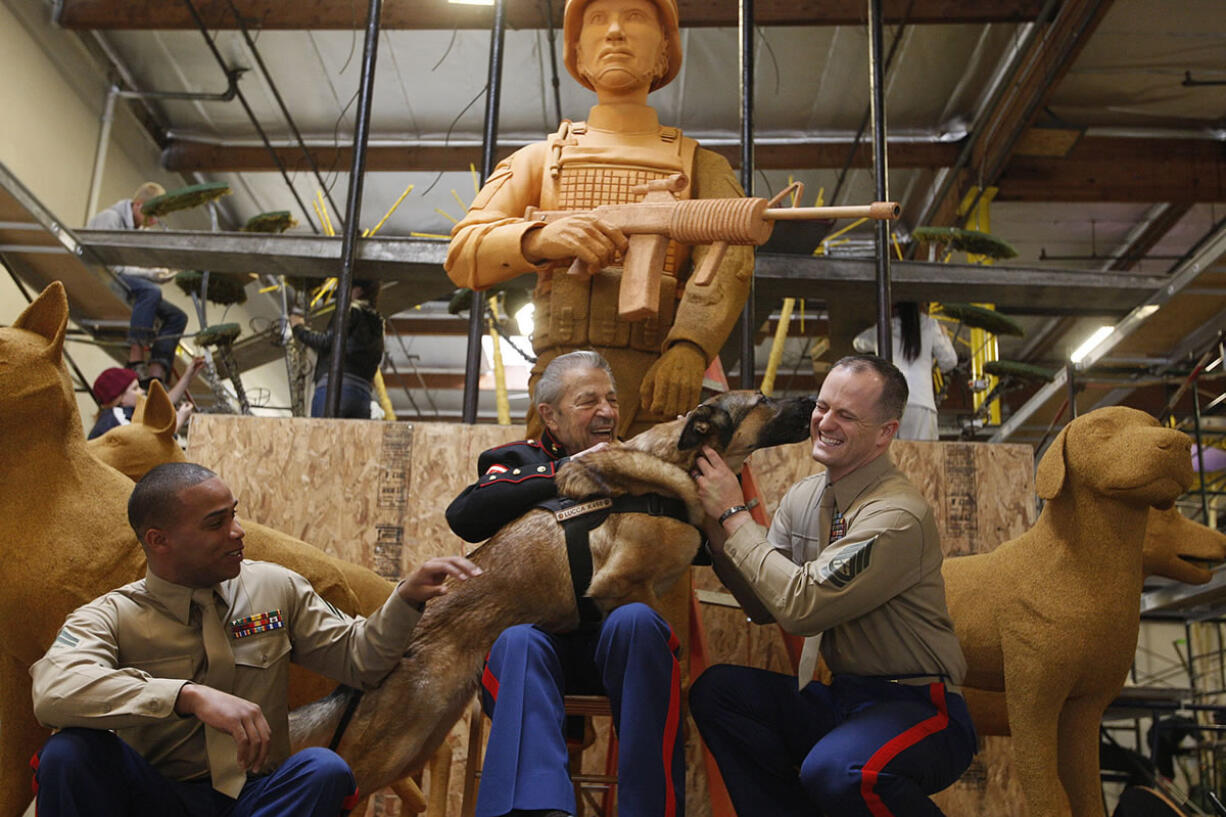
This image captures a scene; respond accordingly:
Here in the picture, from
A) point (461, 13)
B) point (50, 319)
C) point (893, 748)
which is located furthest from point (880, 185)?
point (461, 13)

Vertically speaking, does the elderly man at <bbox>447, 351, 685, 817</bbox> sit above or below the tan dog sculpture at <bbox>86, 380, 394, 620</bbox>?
below

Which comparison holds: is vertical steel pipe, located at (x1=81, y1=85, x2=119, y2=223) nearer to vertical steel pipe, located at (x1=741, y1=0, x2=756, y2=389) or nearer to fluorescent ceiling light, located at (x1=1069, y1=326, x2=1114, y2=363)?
vertical steel pipe, located at (x1=741, y1=0, x2=756, y2=389)

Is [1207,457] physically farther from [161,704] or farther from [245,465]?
[161,704]

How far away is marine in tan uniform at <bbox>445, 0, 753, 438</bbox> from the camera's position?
377cm

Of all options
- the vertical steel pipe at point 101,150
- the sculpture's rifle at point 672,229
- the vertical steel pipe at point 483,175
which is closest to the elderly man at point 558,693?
the sculpture's rifle at point 672,229

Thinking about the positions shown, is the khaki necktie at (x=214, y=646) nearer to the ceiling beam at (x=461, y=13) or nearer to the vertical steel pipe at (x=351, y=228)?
the vertical steel pipe at (x=351, y=228)

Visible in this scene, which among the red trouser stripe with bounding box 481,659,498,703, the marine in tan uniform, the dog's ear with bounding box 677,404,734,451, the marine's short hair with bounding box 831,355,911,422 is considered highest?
the marine in tan uniform

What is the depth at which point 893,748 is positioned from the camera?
8.47 feet

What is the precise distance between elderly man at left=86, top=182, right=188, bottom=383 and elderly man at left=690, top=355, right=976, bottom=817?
5.65 meters

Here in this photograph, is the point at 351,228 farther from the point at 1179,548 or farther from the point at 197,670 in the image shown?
the point at 1179,548

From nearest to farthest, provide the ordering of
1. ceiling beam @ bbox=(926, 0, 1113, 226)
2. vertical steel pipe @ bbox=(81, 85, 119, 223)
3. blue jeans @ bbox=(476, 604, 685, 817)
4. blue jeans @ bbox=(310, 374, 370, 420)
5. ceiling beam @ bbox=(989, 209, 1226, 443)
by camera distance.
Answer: blue jeans @ bbox=(476, 604, 685, 817) → ceiling beam @ bbox=(989, 209, 1226, 443) → blue jeans @ bbox=(310, 374, 370, 420) → ceiling beam @ bbox=(926, 0, 1113, 226) → vertical steel pipe @ bbox=(81, 85, 119, 223)

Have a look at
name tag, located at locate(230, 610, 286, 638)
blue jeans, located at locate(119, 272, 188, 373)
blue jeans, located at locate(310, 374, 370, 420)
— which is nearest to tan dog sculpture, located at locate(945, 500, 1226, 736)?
name tag, located at locate(230, 610, 286, 638)

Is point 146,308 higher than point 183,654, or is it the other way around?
point 146,308

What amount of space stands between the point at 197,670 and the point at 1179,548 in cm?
335
